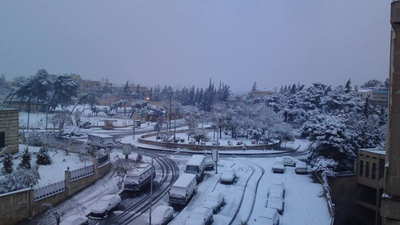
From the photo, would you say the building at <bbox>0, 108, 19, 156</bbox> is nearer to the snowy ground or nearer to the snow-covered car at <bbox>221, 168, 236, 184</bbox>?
the snowy ground

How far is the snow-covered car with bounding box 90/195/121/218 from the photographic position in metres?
17.3

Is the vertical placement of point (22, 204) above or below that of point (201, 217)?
above

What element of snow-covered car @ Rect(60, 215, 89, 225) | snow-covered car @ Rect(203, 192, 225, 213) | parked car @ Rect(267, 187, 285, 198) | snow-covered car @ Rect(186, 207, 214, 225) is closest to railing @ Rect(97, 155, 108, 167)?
snow-covered car @ Rect(60, 215, 89, 225)

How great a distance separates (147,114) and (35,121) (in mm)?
23729

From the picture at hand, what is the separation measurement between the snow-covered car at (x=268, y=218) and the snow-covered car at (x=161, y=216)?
4.74 metres

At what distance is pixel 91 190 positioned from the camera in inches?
874

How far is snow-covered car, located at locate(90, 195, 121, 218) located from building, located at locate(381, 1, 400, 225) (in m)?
15.1

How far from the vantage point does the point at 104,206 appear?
1769cm

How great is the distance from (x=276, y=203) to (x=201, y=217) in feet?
18.6

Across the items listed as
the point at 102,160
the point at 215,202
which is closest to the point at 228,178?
the point at 215,202

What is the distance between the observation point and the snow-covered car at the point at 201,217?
15781 mm

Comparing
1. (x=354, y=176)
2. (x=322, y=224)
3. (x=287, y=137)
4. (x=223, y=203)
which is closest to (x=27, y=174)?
(x=223, y=203)

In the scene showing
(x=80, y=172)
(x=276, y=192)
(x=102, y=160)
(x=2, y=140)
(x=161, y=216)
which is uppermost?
(x=2, y=140)

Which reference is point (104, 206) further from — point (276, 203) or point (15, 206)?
point (276, 203)
